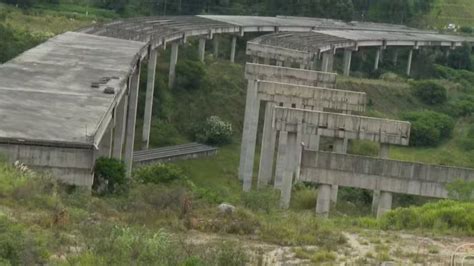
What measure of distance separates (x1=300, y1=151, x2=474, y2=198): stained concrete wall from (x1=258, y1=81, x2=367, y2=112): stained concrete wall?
11.2 meters

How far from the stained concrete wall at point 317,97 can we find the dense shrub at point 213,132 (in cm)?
1260

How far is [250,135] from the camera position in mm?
45938

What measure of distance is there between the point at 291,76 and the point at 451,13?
79801 millimetres

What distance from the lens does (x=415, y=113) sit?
6431 cm

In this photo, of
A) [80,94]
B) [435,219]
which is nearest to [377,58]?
[80,94]

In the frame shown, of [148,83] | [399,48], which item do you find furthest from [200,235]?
[399,48]

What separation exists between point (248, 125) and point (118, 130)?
10064 millimetres

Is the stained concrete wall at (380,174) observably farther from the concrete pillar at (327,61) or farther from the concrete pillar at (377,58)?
the concrete pillar at (377,58)

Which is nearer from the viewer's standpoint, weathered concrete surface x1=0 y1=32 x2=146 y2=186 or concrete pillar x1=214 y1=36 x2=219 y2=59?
weathered concrete surface x1=0 y1=32 x2=146 y2=186

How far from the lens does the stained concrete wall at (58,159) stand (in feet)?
69.1

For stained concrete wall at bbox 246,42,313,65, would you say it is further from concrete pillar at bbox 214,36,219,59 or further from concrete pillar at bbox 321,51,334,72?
concrete pillar at bbox 214,36,219,59

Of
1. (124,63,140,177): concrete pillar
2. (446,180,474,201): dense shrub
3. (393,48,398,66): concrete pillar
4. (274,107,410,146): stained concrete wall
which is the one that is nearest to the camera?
(446,180,474,201): dense shrub

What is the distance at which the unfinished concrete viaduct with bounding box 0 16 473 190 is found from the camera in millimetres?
21219

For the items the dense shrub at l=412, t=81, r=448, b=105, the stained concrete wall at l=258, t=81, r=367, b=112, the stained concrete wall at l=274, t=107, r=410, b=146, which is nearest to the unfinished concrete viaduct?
the stained concrete wall at l=258, t=81, r=367, b=112
